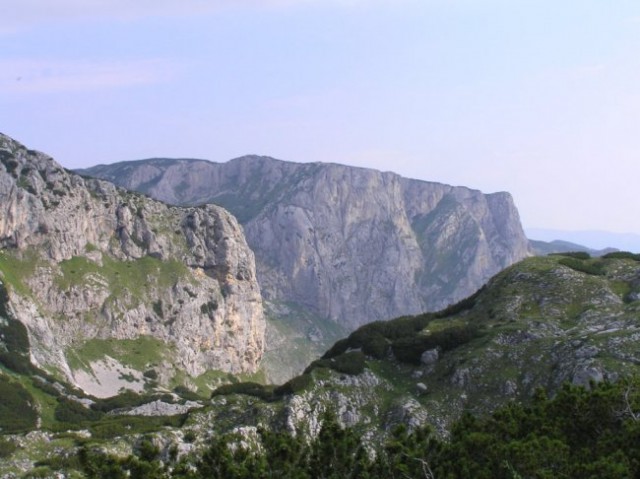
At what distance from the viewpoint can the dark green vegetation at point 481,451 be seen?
31.5m

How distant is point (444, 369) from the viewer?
3022 inches

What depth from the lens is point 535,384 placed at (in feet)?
Result: 224

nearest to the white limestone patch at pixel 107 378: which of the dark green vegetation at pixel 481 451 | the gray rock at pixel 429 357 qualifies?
the gray rock at pixel 429 357

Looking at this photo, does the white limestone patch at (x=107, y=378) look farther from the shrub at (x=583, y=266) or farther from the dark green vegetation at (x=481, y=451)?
the dark green vegetation at (x=481, y=451)

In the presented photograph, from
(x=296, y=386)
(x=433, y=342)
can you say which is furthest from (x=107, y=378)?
(x=433, y=342)

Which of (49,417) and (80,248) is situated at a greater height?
(80,248)

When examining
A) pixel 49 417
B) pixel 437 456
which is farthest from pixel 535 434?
pixel 49 417

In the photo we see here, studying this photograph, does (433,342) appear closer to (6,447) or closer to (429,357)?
(429,357)

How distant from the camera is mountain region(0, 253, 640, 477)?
68.1 metres

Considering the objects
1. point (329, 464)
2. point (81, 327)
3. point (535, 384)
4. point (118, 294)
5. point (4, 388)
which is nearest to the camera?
point (329, 464)

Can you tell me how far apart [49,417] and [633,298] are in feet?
344

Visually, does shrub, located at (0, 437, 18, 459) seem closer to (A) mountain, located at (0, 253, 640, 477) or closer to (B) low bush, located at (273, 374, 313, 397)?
(A) mountain, located at (0, 253, 640, 477)

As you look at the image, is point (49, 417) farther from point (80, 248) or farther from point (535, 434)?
point (535, 434)

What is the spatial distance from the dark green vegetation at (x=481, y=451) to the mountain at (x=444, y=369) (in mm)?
22364
